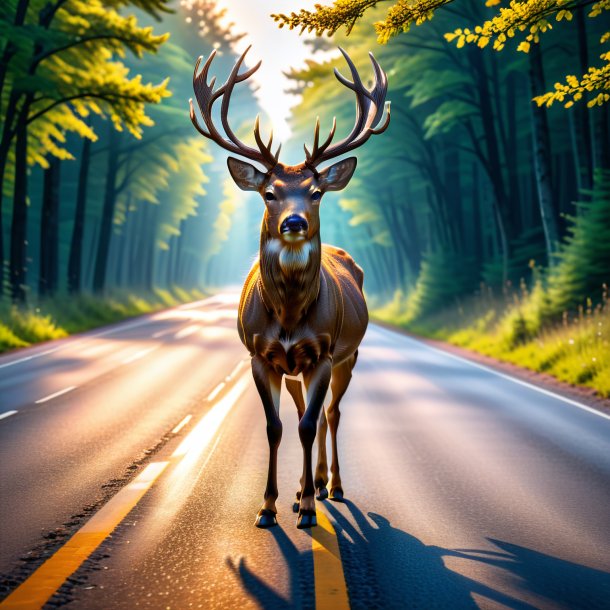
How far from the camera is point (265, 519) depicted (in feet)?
18.6

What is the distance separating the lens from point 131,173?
124 ft

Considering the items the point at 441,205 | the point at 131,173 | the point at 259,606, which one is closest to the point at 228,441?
the point at 259,606

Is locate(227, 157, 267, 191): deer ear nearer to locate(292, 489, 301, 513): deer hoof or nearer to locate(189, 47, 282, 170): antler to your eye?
locate(189, 47, 282, 170): antler

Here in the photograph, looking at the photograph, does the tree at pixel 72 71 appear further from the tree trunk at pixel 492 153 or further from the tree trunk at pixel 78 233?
the tree trunk at pixel 492 153

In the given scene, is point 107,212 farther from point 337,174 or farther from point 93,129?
point 337,174

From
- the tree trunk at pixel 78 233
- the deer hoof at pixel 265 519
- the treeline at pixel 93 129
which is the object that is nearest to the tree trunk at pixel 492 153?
the treeline at pixel 93 129

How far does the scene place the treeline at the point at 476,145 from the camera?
2116 cm

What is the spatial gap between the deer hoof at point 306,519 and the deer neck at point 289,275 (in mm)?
1320

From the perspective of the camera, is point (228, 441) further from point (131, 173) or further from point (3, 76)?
point (131, 173)

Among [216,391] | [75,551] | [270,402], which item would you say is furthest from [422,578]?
[216,391]

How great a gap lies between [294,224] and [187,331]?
22077mm

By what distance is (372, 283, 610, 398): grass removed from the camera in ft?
48.1

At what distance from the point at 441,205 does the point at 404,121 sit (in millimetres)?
4692

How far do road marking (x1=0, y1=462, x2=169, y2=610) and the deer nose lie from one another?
2.32 metres
